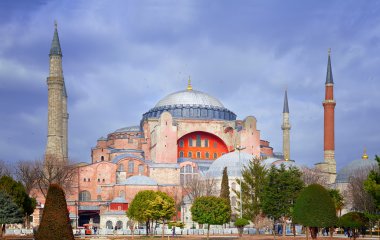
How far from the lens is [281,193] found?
46.2 metres

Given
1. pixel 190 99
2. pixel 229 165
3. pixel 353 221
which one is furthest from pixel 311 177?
pixel 353 221

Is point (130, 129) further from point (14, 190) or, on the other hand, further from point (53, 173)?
point (14, 190)

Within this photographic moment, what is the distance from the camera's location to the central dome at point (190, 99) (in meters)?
88.2

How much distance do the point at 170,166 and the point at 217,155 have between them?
399 inches

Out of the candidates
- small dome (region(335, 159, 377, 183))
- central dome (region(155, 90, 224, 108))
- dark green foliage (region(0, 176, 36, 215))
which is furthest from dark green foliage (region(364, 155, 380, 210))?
central dome (region(155, 90, 224, 108))

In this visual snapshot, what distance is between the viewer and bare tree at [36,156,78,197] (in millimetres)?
67069

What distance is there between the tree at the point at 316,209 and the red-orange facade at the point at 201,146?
49.0m

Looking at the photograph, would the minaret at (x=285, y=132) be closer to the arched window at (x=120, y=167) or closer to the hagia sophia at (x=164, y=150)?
the hagia sophia at (x=164, y=150)

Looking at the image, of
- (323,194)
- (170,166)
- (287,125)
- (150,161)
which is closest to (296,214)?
(323,194)

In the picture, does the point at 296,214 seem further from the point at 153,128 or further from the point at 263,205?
the point at 153,128

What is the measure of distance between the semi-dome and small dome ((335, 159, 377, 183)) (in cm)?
1569

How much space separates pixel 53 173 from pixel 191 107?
23.6 m

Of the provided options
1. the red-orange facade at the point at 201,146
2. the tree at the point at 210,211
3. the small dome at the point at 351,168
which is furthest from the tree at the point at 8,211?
the small dome at the point at 351,168

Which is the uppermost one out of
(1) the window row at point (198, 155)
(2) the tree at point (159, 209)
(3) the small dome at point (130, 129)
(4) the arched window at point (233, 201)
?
(3) the small dome at point (130, 129)
